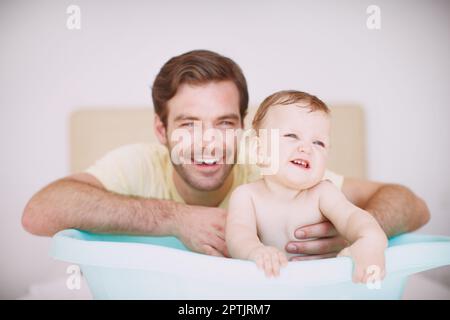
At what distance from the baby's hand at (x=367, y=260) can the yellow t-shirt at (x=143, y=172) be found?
501mm

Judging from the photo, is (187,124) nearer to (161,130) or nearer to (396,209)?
(161,130)

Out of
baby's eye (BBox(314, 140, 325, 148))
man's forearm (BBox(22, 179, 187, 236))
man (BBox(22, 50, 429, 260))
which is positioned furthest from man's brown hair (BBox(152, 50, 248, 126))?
baby's eye (BBox(314, 140, 325, 148))

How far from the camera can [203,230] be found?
0.79m

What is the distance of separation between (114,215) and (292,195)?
1.06 ft

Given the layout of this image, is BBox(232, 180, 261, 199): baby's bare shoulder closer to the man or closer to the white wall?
the man

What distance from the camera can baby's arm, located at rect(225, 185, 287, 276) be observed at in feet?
1.77

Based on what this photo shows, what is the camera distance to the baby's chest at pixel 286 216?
729 mm

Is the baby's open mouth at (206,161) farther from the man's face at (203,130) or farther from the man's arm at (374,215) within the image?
the man's arm at (374,215)

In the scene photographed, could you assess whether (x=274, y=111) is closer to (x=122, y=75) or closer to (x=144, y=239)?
(x=144, y=239)

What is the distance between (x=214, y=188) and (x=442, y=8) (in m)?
0.71

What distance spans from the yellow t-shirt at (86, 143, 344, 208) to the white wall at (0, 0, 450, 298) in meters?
0.30

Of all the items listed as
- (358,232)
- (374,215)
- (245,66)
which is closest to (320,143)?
(358,232)

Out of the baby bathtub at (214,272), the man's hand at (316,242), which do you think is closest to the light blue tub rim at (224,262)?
the baby bathtub at (214,272)

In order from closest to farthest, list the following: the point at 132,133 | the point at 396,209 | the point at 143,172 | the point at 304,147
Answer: the point at 304,147 < the point at 396,209 < the point at 143,172 < the point at 132,133
